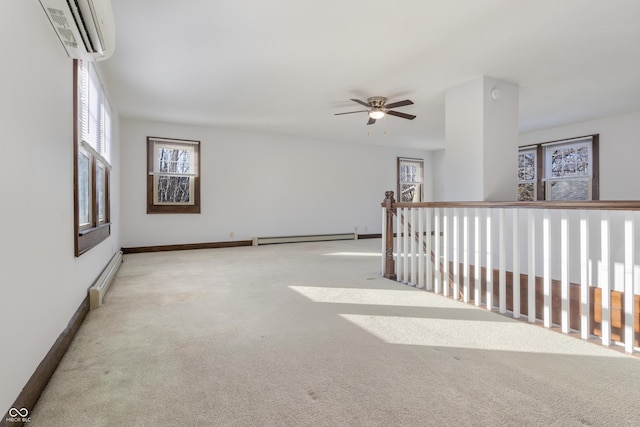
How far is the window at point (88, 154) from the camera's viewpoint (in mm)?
2418

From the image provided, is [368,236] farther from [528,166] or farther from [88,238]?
[88,238]

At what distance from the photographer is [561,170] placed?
680 centimetres

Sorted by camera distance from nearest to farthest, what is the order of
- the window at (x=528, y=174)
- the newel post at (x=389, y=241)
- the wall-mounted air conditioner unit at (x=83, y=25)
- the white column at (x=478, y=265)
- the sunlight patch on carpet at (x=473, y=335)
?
the wall-mounted air conditioner unit at (x=83, y=25), the sunlight patch on carpet at (x=473, y=335), the white column at (x=478, y=265), the newel post at (x=389, y=241), the window at (x=528, y=174)

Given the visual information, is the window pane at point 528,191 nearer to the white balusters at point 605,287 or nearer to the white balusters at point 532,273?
the white balusters at point 532,273

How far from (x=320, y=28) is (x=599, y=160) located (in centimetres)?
612

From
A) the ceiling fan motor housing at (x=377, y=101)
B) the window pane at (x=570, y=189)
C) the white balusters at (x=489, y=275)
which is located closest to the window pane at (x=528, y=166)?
the window pane at (x=570, y=189)

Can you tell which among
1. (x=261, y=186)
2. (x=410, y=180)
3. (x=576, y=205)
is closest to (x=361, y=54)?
(x=576, y=205)

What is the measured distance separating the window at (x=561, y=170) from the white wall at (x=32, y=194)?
791cm

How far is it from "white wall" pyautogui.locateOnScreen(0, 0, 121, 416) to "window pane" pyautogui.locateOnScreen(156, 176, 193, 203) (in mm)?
4506

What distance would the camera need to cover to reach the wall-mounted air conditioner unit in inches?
66.5

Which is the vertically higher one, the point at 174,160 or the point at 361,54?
the point at 361,54

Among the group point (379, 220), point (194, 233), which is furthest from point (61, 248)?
point (379, 220)

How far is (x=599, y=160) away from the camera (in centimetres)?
623

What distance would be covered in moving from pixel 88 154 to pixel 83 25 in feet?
5.31
